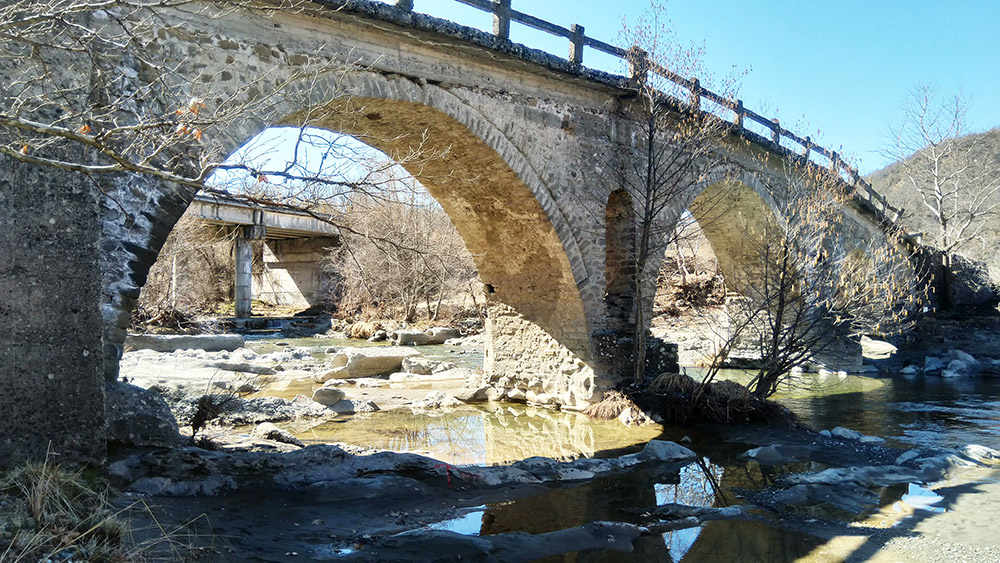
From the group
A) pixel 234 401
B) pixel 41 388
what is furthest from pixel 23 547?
pixel 234 401

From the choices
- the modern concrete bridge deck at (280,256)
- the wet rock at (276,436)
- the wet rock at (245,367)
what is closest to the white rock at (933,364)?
the wet rock at (245,367)

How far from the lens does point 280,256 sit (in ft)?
104

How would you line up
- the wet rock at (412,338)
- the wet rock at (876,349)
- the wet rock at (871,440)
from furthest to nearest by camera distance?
1. the wet rock at (412,338)
2. the wet rock at (876,349)
3. the wet rock at (871,440)

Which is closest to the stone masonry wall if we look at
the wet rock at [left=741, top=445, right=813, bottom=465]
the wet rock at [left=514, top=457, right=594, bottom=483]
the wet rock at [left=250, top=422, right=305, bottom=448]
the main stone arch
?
the main stone arch

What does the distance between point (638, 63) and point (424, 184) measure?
3.38 metres

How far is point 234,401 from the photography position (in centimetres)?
698

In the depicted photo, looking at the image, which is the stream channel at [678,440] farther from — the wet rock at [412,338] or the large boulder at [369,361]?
the wet rock at [412,338]

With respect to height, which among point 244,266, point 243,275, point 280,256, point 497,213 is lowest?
point 243,275

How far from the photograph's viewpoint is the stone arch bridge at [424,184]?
4125 mm

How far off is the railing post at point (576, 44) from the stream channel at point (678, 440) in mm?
4712

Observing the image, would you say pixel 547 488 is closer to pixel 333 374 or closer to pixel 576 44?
pixel 576 44

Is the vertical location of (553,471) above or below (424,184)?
below

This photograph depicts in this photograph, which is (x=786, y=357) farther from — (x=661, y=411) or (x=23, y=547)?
(x=23, y=547)

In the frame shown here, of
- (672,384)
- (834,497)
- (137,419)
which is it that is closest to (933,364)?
(672,384)
